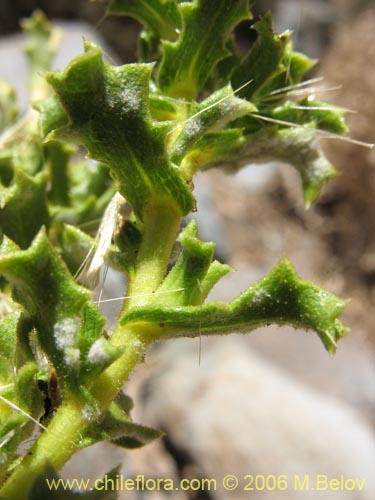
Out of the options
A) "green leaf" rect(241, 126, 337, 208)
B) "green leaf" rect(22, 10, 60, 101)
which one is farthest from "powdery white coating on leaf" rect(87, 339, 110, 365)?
"green leaf" rect(22, 10, 60, 101)

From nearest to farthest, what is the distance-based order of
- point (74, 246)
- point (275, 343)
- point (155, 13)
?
point (155, 13) → point (74, 246) → point (275, 343)

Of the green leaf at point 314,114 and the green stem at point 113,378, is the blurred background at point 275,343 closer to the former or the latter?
the green leaf at point 314,114

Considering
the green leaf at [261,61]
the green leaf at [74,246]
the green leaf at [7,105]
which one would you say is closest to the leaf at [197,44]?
the green leaf at [261,61]

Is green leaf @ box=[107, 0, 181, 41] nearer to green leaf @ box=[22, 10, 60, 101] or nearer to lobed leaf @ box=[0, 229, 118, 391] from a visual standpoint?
lobed leaf @ box=[0, 229, 118, 391]

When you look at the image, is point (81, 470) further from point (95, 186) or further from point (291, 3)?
point (291, 3)

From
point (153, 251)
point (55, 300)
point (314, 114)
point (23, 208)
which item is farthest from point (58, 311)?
point (314, 114)

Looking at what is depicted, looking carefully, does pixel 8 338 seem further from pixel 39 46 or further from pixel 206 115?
pixel 39 46

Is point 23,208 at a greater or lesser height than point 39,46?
lesser
